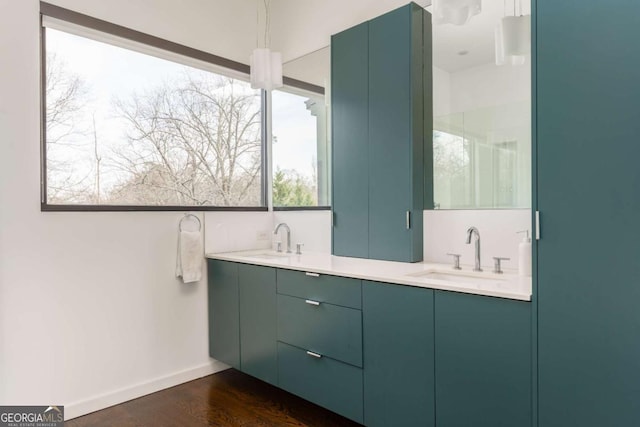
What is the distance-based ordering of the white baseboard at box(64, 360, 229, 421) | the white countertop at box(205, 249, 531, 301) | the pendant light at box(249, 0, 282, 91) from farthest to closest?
the pendant light at box(249, 0, 282, 91) → the white baseboard at box(64, 360, 229, 421) → the white countertop at box(205, 249, 531, 301)

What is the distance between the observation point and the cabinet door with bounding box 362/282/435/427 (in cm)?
177

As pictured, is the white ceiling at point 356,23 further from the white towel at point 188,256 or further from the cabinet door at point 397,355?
the white towel at point 188,256

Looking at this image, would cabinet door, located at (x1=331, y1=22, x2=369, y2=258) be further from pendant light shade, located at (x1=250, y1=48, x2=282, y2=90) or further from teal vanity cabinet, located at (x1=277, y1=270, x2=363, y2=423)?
teal vanity cabinet, located at (x1=277, y1=270, x2=363, y2=423)

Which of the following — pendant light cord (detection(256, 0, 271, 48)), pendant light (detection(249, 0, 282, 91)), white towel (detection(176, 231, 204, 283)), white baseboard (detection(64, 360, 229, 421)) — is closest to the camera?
white baseboard (detection(64, 360, 229, 421))

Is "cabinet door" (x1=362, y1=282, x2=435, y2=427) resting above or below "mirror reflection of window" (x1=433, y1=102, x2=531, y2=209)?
below

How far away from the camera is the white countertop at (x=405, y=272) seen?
1.61 metres

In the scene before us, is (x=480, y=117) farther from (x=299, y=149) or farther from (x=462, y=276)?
(x=299, y=149)

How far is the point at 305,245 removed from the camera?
321 cm

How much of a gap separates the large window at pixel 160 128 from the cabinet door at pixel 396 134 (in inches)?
24.5

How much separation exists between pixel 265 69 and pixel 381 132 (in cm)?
91

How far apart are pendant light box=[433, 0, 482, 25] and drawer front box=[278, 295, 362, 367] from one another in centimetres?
147

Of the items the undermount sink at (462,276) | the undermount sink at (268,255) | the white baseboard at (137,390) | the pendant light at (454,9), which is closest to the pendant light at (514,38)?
the pendant light at (454,9)

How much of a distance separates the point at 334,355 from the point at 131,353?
1.45 meters

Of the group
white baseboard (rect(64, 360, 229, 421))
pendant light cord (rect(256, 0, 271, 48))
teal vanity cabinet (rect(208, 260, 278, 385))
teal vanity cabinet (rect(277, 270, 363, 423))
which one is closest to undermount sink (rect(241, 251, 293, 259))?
teal vanity cabinet (rect(208, 260, 278, 385))
